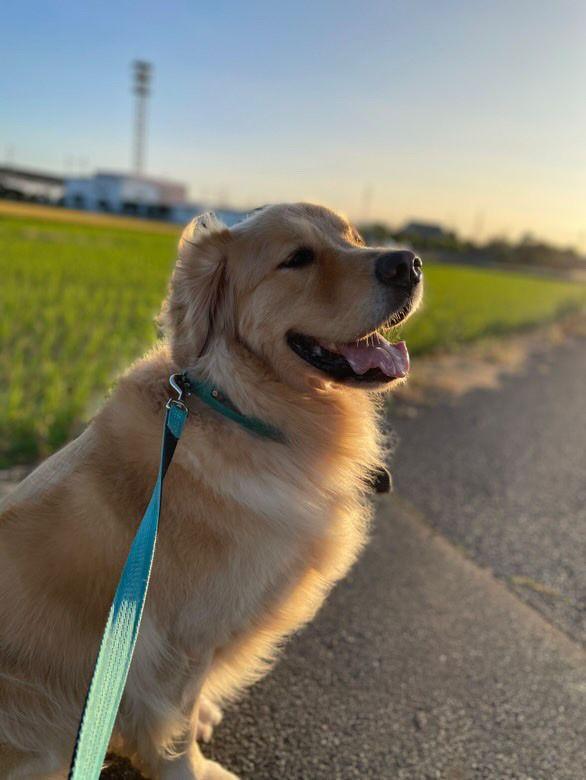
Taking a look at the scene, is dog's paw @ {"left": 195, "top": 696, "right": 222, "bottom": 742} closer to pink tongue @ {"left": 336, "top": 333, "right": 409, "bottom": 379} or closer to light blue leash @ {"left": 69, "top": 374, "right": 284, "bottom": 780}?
light blue leash @ {"left": 69, "top": 374, "right": 284, "bottom": 780}

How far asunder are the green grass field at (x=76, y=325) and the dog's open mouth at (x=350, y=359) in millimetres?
2876

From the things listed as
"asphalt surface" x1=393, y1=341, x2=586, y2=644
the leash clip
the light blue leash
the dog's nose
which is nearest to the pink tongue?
the dog's nose

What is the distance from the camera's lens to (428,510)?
4453mm

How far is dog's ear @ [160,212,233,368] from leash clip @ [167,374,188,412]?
0.13 meters

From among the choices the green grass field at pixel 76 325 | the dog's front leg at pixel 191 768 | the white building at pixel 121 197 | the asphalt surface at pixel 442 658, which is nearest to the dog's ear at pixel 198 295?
the dog's front leg at pixel 191 768

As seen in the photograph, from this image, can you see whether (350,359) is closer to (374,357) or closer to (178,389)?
(374,357)

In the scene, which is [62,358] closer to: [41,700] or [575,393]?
[41,700]

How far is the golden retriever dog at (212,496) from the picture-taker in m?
→ 1.87

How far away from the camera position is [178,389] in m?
1.95

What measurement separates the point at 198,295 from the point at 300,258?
1.46 feet

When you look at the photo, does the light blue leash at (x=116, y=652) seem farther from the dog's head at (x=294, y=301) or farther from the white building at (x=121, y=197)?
the white building at (x=121, y=197)

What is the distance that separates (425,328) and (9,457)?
8.14m

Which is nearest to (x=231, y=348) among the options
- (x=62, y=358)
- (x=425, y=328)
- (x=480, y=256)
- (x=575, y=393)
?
(x=62, y=358)

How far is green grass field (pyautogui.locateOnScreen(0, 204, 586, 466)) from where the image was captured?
4805mm
